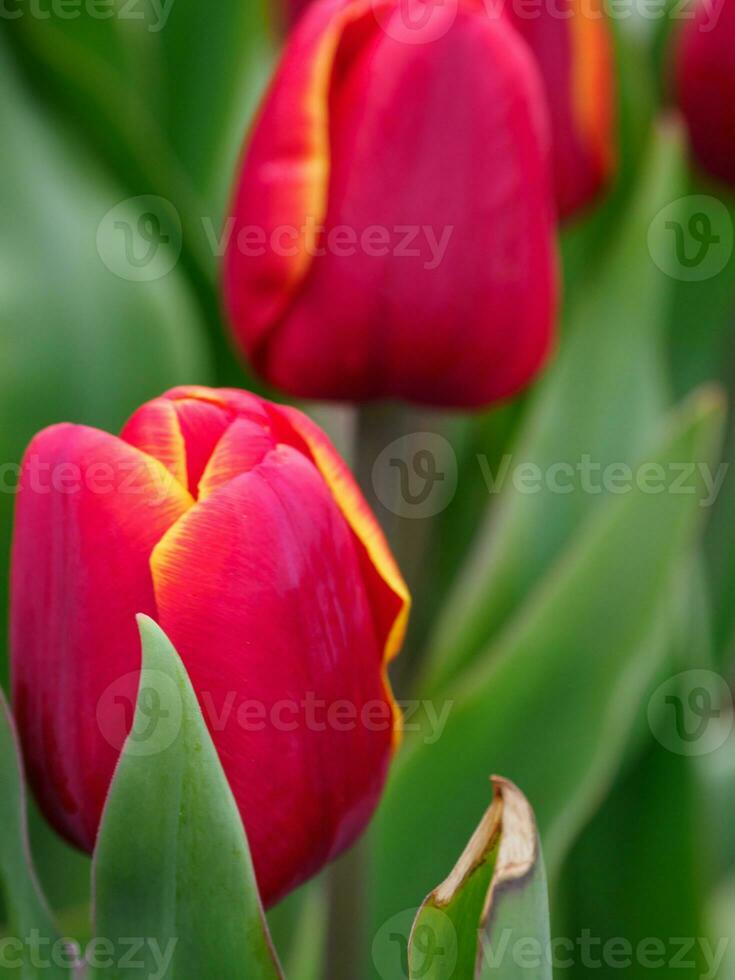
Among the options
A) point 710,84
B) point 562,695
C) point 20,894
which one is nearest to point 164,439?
point 20,894

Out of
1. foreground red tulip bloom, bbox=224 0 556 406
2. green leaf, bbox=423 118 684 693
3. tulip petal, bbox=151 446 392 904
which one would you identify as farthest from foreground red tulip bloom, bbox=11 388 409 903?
green leaf, bbox=423 118 684 693

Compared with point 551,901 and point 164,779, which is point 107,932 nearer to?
point 164,779

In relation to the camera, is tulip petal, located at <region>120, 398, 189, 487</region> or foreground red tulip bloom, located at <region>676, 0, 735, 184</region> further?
foreground red tulip bloom, located at <region>676, 0, 735, 184</region>

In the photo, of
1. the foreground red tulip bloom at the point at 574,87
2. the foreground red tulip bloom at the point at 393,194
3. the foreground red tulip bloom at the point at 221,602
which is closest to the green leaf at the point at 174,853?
the foreground red tulip bloom at the point at 221,602

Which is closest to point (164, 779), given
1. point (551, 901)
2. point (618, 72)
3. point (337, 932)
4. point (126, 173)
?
point (337, 932)

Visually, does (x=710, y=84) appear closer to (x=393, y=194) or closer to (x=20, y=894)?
(x=393, y=194)

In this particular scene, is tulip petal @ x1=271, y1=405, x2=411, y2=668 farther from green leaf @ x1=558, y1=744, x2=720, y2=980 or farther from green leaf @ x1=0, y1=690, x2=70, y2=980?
green leaf @ x1=558, y1=744, x2=720, y2=980

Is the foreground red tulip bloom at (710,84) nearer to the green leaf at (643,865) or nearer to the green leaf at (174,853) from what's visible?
the green leaf at (643,865)
